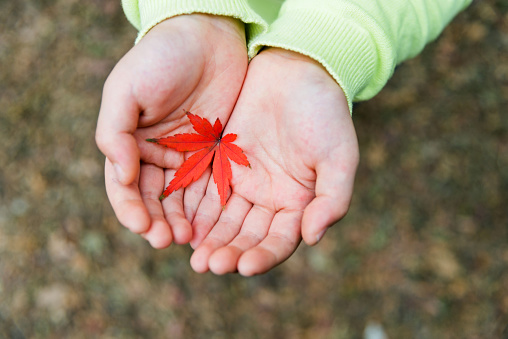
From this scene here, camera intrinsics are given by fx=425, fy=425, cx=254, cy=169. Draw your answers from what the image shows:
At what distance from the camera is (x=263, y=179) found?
170 cm

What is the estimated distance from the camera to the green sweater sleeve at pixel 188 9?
1708 millimetres

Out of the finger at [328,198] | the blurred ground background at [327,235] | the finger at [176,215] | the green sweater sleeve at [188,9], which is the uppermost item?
the green sweater sleeve at [188,9]

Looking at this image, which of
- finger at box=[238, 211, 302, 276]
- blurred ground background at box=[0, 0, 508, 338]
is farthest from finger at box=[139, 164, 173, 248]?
blurred ground background at box=[0, 0, 508, 338]

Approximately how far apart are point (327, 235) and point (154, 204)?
1.68 m

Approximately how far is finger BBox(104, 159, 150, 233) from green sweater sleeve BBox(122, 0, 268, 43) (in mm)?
617

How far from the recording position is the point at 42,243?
2.87 m

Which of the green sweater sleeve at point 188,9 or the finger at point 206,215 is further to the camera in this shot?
the green sweater sleeve at point 188,9

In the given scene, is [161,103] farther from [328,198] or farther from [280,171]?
[328,198]

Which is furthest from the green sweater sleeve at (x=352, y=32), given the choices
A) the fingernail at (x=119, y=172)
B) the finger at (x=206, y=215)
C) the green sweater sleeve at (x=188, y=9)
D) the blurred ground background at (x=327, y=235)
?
the blurred ground background at (x=327, y=235)

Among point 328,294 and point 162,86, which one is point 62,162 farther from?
point 328,294

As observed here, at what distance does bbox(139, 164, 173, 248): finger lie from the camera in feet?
4.67

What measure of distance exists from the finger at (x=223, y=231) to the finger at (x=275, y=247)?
0.40ft

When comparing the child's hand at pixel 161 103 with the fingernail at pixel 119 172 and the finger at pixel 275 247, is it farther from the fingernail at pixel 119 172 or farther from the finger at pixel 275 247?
the finger at pixel 275 247

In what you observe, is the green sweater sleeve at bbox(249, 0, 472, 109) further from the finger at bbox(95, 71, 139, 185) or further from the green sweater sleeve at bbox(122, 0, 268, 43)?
the finger at bbox(95, 71, 139, 185)
